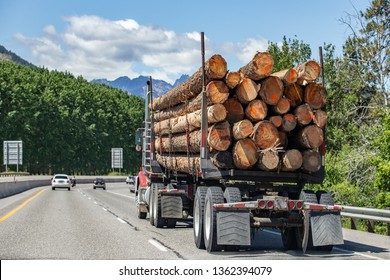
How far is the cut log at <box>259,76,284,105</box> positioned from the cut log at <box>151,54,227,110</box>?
783mm

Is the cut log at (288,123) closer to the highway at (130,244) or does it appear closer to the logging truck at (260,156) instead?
the logging truck at (260,156)

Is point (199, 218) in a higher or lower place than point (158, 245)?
higher

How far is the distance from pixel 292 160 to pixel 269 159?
49 centimetres

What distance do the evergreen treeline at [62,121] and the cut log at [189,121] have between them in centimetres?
9429

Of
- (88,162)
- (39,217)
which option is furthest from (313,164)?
(88,162)

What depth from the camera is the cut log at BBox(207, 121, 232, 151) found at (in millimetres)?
11594

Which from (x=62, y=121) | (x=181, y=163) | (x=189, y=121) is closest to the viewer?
(x=189, y=121)

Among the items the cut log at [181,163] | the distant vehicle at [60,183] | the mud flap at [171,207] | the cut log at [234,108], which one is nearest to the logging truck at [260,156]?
the cut log at [234,108]

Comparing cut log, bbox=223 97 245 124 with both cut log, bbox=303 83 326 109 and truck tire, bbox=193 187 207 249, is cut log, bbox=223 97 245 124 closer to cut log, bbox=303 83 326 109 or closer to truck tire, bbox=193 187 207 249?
cut log, bbox=303 83 326 109

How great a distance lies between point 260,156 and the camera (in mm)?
11609

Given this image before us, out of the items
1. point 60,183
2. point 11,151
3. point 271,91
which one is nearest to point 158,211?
point 271,91

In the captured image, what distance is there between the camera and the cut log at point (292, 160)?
11742 millimetres

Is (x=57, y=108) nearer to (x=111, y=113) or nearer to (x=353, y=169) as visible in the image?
(x=111, y=113)

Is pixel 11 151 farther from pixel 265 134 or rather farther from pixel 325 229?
pixel 325 229
